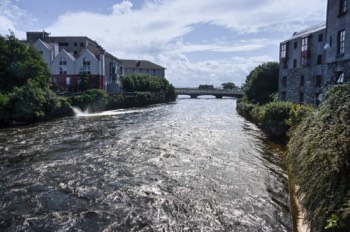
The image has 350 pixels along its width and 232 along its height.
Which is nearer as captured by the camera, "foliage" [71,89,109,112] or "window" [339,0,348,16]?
"window" [339,0,348,16]

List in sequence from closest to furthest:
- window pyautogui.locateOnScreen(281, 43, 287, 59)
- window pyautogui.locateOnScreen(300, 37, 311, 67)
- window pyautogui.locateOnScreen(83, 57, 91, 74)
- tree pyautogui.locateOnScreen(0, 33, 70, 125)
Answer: tree pyautogui.locateOnScreen(0, 33, 70, 125)
window pyautogui.locateOnScreen(300, 37, 311, 67)
window pyautogui.locateOnScreen(281, 43, 287, 59)
window pyautogui.locateOnScreen(83, 57, 91, 74)

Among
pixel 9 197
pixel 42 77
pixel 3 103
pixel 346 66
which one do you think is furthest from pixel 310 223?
pixel 42 77

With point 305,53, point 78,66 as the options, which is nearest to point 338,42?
point 305,53

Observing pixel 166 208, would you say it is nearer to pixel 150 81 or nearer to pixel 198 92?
pixel 150 81

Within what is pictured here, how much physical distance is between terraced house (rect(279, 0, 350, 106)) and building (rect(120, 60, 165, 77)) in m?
77.9

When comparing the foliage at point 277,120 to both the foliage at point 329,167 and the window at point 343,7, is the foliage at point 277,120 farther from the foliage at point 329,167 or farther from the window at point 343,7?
the foliage at point 329,167

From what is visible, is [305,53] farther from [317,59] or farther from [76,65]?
[76,65]

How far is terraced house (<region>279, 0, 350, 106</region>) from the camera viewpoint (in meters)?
23.9

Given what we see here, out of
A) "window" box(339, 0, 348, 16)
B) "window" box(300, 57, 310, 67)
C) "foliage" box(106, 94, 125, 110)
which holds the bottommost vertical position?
"foliage" box(106, 94, 125, 110)

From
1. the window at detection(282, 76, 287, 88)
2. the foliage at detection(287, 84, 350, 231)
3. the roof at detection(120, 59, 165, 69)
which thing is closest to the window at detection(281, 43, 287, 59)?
the window at detection(282, 76, 287, 88)

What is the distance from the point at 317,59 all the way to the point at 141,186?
2911 centimetres

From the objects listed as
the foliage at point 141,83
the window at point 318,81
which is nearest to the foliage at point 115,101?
the foliage at point 141,83

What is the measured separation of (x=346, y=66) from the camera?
22953 mm

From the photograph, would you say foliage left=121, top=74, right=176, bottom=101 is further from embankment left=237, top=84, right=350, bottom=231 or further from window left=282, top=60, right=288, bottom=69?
embankment left=237, top=84, right=350, bottom=231
